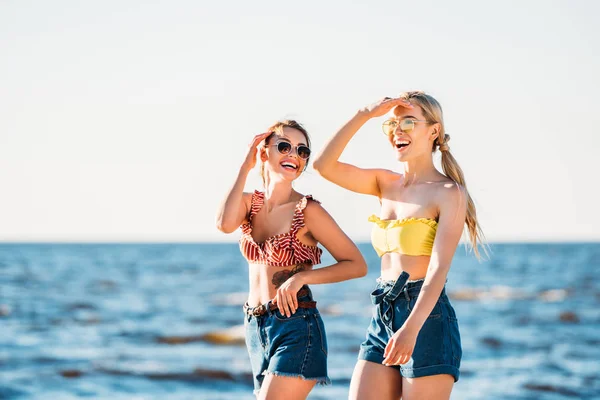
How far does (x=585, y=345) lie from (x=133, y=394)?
34.7 feet

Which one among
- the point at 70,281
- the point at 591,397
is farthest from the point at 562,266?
the point at 591,397

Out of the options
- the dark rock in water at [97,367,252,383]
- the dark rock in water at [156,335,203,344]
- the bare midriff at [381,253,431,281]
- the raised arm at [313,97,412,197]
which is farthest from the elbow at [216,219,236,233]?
the dark rock in water at [156,335,203,344]

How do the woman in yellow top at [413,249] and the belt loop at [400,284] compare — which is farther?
Result: the belt loop at [400,284]

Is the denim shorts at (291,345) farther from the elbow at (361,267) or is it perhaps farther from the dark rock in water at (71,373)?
the dark rock in water at (71,373)

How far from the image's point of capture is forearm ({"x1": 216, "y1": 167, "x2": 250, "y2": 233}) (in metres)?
4.88

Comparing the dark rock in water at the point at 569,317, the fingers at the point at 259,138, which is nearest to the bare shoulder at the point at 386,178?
the fingers at the point at 259,138

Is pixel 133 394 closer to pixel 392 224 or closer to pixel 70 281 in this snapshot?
pixel 392 224

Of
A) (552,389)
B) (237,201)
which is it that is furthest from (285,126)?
(552,389)

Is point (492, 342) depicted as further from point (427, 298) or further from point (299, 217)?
point (427, 298)

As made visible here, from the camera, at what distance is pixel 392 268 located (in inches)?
175

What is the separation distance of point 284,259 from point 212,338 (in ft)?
52.8

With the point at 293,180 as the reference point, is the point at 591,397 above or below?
below

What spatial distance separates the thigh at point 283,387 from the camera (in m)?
4.57

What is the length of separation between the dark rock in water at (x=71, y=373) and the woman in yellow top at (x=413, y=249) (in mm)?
11699
